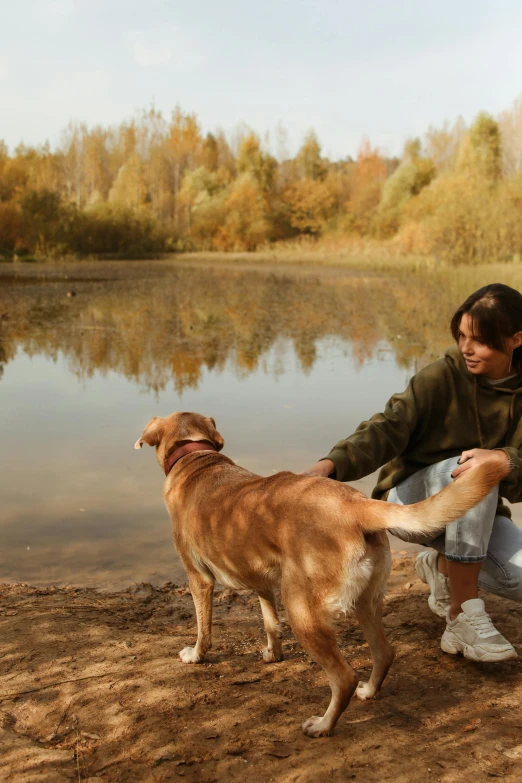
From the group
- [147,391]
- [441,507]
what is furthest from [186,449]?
[147,391]

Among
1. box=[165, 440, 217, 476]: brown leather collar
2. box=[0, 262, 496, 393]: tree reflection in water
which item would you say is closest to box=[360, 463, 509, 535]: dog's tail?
box=[165, 440, 217, 476]: brown leather collar

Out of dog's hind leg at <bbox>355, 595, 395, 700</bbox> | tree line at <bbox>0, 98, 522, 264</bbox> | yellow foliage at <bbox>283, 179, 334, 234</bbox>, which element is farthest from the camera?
yellow foliage at <bbox>283, 179, 334, 234</bbox>

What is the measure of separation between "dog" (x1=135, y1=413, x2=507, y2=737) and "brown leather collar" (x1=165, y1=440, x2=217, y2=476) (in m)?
0.60

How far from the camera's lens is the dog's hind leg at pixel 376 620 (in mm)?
3017

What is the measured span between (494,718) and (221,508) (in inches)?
58.7

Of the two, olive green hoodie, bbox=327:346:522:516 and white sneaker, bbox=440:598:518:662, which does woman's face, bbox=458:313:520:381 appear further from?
white sneaker, bbox=440:598:518:662

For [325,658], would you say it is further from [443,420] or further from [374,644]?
[443,420]

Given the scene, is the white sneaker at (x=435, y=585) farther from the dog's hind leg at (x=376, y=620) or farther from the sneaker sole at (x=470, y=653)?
the dog's hind leg at (x=376, y=620)

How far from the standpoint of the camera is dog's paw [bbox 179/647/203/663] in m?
3.62

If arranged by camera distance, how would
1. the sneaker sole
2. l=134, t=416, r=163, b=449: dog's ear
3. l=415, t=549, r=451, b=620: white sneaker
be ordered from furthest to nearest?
l=134, t=416, r=163, b=449: dog's ear
l=415, t=549, r=451, b=620: white sneaker
the sneaker sole

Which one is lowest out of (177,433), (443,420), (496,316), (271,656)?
(271,656)

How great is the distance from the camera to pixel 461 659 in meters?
3.68

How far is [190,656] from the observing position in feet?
11.9

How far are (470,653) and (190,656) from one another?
1.37m
